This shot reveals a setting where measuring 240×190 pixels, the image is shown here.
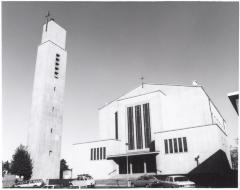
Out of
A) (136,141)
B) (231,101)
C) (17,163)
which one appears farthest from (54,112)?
(231,101)

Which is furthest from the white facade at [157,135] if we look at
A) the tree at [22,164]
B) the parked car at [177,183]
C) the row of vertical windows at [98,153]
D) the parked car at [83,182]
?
the parked car at [177,183]

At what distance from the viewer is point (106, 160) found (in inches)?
1435

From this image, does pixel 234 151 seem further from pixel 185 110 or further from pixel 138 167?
pixel 138 167

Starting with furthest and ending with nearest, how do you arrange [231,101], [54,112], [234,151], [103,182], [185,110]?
[234,151] → [54,112] → [185,110] → [103,182] → [231,101]

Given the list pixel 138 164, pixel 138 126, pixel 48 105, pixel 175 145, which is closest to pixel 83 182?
pixel 138 164

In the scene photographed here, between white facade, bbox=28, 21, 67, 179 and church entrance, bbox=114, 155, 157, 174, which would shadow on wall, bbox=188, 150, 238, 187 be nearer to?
church entrance, bbox=114, 155, 157, 174

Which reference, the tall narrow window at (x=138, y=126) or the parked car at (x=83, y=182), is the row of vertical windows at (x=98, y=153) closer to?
the tall narrow window at (x=138, y=126)

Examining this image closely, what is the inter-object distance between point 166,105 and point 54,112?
1728cm

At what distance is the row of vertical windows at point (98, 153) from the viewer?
37125 mm

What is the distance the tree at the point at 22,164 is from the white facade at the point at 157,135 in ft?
22.9

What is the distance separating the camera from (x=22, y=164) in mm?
34344

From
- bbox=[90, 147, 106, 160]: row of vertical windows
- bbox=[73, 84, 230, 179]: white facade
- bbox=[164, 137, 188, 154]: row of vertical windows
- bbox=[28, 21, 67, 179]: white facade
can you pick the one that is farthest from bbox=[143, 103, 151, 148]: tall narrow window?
bbox=[28, 21, 67, 179]: white facade

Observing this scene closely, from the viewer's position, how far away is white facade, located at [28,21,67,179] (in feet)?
119

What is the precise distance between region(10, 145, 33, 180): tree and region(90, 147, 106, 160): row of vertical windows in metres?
8.75
